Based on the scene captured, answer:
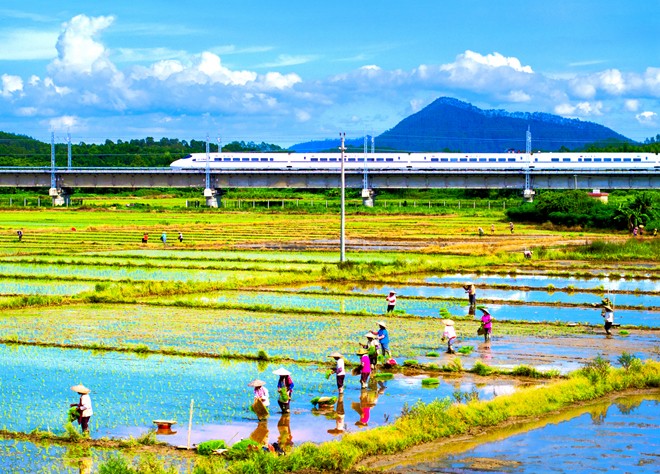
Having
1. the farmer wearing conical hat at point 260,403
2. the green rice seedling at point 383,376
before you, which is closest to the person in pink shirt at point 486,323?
the green rice seedling at point 383,376

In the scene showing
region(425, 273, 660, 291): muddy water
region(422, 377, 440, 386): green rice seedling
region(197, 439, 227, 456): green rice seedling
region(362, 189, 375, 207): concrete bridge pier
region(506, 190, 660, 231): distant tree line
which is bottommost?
region(197, 439, 227, 456): green rice seedling

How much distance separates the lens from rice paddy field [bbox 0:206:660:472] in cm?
1345

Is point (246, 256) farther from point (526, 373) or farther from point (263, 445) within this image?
point (263, 445)

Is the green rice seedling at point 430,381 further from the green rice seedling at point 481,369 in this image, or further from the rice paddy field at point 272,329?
the green rice seedling at point 481,369

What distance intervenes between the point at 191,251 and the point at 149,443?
92.5 ft

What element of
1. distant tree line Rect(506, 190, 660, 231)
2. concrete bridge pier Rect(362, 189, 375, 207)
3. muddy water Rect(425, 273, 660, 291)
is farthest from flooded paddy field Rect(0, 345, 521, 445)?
concrete bridge pier Rect(362, 189, 375, 207)

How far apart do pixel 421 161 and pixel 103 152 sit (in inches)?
3554

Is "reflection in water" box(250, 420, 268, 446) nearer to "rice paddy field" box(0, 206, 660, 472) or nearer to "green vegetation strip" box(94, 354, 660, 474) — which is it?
"rice paddy field" box(0, 206, 660, 472)

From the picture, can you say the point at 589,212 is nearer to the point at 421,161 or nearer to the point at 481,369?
the point at 421,161

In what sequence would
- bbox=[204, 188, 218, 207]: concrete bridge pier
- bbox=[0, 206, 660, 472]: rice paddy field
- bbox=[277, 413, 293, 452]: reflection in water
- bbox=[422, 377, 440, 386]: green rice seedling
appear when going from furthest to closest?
bbox=[204, 188, 218, 207]: concrete bridge pier → bbox=[422, 377, 440, 386]: green rice seedling → bbox=[0, 206, 660, 472]: rice paddy field → bbox=[277, 413, 293, 452]: reflection in water

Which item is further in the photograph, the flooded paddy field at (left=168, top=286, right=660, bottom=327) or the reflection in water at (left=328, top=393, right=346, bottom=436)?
the flooded paddy field at (left=168, top=286, right=660, bottom=327)

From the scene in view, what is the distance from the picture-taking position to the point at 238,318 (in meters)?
23.1

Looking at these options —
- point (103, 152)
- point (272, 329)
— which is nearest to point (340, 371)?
point (272, 329)

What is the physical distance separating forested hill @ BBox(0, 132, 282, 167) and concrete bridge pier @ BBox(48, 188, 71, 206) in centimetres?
4032
